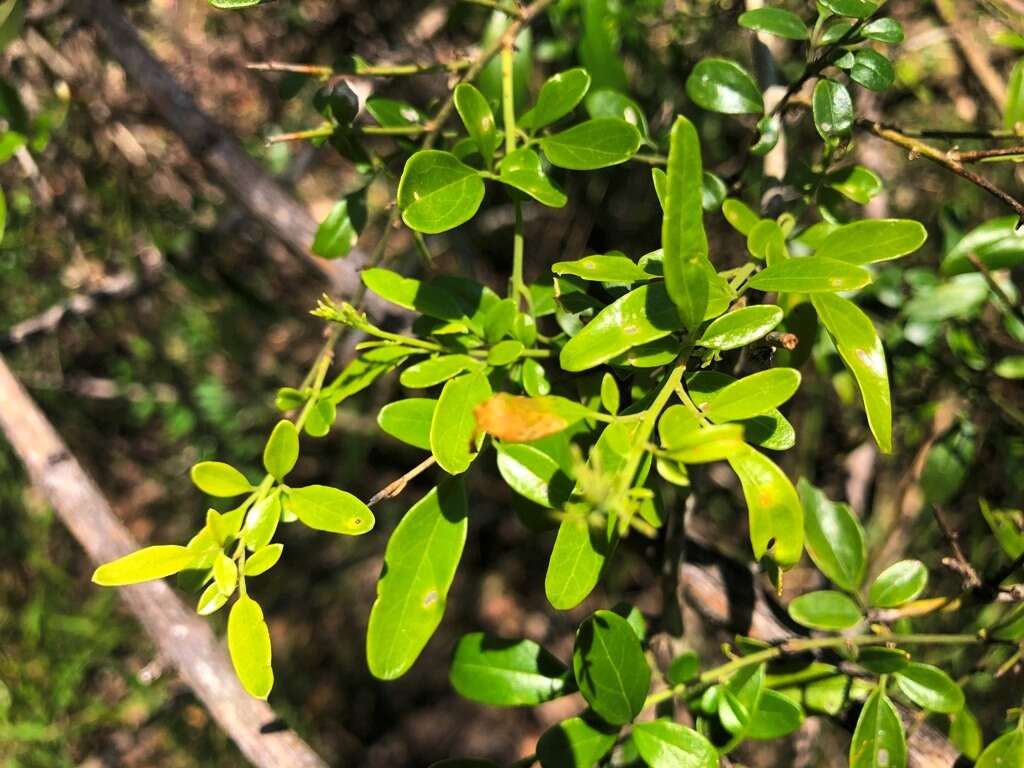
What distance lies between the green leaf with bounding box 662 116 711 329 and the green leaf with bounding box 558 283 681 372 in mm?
28

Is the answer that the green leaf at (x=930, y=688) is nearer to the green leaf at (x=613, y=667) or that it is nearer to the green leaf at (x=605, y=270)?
the green leaf at (x=613, y=667)

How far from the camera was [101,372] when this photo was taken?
205cm

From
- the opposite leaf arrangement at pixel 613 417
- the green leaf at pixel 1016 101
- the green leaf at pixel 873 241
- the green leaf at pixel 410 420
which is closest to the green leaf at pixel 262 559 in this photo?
the opposite leaf arrangement at pixel 613 417

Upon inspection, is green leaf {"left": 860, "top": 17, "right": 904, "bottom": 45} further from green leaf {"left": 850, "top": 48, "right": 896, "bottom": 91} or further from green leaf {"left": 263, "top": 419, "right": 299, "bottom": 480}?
green leaf {"left": 263, "top": 419, "right": 299, "bottom": 480}

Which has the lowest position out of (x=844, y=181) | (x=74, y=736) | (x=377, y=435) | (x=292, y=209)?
(x=74, y=736)

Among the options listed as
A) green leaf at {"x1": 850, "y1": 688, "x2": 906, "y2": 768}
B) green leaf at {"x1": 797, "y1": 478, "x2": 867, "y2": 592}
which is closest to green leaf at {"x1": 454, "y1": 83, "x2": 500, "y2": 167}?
green leaf at {"x1": 797, "y1": 478, "x2": 867, "y2": 592}

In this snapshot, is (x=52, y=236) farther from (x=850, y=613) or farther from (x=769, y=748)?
(x=769, y=748)

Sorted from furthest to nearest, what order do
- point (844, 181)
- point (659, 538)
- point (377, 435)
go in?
point (377, 435) → point (659, 538) → point (844, 181)

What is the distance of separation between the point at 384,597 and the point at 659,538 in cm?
46

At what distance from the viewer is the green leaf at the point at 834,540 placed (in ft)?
2.74

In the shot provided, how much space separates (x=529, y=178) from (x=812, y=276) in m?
0.24

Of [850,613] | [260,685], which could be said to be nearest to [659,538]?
[850,613]

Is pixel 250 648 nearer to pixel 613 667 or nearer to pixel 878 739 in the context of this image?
pixel 613 667

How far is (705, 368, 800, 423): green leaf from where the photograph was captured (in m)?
0.54
